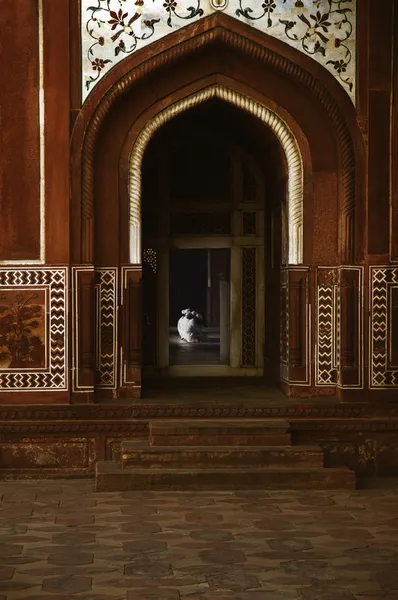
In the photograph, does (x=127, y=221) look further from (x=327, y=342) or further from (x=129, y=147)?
(x=327, y=342)

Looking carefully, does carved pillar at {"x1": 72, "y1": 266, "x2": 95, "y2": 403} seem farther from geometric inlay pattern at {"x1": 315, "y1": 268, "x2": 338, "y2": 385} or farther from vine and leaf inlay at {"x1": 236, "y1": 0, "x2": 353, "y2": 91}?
vine and leaf inlay at {"x1": 236, "y1": 0, "x2": 353, "y2": 91}

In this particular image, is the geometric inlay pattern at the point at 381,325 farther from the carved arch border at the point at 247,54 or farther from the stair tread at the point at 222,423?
the stair tread at the point at 222,423

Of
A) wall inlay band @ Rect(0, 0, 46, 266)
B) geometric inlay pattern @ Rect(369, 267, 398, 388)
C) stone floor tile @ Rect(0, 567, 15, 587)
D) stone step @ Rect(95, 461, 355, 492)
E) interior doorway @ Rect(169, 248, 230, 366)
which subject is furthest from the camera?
interior doorway @ Rect(169, 248, 230, 366)

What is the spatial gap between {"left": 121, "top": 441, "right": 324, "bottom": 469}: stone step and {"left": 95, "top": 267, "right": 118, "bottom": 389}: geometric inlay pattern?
830mm

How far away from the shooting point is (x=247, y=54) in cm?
814

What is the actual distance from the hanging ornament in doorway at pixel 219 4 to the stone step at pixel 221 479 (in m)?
3.88

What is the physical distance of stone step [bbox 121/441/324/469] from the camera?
24.8 feet

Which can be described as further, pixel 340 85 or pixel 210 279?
pixel 210 279

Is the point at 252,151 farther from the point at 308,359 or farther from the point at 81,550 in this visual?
the point at 81,550

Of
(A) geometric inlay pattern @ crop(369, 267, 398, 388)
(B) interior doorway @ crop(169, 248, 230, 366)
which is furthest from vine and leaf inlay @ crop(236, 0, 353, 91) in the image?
(B) interior doorway @ crop(169, 248, 230, 366)

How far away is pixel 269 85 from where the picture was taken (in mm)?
8328

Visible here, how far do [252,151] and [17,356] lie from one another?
3.48 m

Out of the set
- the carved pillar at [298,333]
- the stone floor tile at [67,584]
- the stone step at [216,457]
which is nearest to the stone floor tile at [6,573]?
the stone floor tile at [67,584]

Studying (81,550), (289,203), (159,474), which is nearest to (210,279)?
(289,203)
